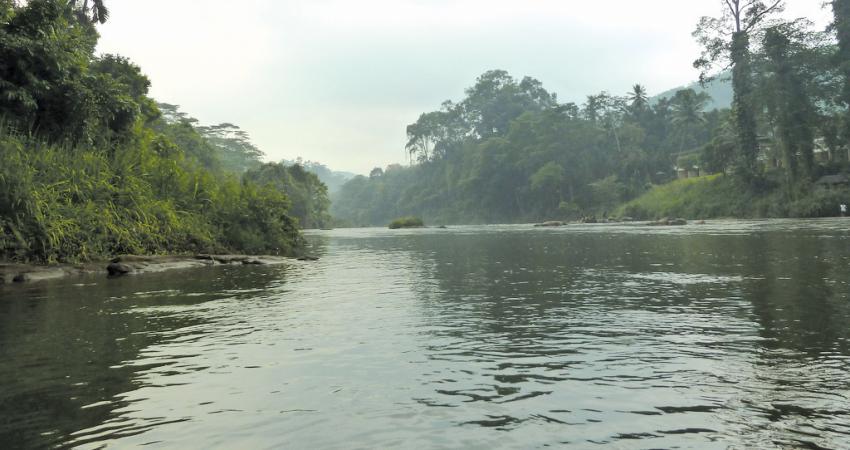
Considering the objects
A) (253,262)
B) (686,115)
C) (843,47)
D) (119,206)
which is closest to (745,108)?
(843,47)

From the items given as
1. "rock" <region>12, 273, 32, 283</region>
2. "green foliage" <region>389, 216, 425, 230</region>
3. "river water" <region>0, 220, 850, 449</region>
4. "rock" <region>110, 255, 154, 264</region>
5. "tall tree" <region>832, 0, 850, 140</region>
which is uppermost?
"tall tree" <region>832, 0, 850, 140</region>

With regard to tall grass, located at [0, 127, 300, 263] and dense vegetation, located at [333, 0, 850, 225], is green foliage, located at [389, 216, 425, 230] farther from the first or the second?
tall grass, located at [0, 127, 300, 263]

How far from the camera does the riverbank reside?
1416 cm

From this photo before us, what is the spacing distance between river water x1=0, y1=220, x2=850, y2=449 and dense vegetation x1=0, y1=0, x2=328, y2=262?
485 centimetres

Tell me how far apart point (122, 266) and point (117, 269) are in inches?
5.7

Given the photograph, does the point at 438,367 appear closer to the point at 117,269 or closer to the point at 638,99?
the point at 117,269

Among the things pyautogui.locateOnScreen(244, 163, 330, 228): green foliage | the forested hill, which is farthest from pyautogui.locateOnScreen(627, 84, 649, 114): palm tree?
pyautogui.locateOnScreen(244, 163, 330, 228): green foliage

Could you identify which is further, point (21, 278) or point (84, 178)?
point (84, 178)

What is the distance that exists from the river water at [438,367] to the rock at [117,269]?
12.8ft

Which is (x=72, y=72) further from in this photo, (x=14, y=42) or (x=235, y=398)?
(x=235, y=398)

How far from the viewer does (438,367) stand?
221 inches

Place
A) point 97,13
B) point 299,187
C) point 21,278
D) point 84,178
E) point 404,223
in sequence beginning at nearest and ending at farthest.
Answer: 1. point 21,278
2. point 84,178
3. point 97,13
4. point 404,223
5. point 299,187

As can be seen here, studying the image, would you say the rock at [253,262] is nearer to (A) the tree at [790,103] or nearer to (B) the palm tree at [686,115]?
(A) the tree at [790,103]

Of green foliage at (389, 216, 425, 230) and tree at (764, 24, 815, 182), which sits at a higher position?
tree at (764, 24, 815, 182)
